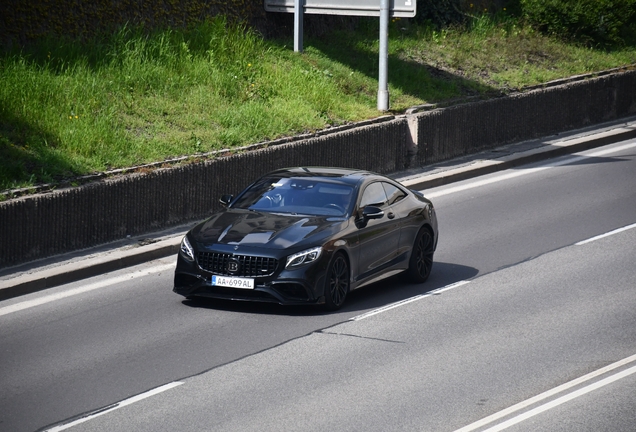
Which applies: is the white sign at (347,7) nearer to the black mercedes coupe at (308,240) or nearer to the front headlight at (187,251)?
the black mercedes coupe at (308,240)

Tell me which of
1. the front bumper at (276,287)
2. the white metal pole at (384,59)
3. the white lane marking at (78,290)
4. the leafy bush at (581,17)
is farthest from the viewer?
the leafy bush at (581,17)

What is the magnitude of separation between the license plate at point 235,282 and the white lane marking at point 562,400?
3855 mm

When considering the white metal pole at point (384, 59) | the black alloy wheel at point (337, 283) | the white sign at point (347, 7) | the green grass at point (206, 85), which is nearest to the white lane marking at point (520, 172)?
the green grass at point (206, 85)

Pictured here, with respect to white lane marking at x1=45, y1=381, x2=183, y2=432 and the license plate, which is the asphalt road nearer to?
white lane marking at x1=45, y1=381, x2=183, y2=432

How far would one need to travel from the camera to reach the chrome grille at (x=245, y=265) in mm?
11461

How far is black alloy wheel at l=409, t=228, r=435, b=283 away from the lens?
44.0 ft

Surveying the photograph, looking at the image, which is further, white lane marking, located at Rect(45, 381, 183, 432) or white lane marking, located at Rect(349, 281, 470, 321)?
white lane marking, located at Rect(349, 281, 470, 321)

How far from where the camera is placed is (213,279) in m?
11.6

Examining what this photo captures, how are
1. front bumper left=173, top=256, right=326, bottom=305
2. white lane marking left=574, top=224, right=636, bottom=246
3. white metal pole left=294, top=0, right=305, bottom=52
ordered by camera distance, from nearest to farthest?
front bumper left=173, top=256, right=326, bottom=305, white lane marking left=574, top=224, right=636, bottom=246, white metal pole left=294, top=0, right=305, bottom=52

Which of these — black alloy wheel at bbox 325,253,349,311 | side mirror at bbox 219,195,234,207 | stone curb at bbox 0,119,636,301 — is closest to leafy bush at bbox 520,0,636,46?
stone curb at bbox 0,119,636,301

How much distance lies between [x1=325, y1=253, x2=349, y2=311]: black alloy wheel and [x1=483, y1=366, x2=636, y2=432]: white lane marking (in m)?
3.40

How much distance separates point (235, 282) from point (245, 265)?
0.71 ft

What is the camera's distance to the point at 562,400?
350 inches

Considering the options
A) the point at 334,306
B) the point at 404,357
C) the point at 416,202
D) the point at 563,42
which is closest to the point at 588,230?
the point at 416,202
